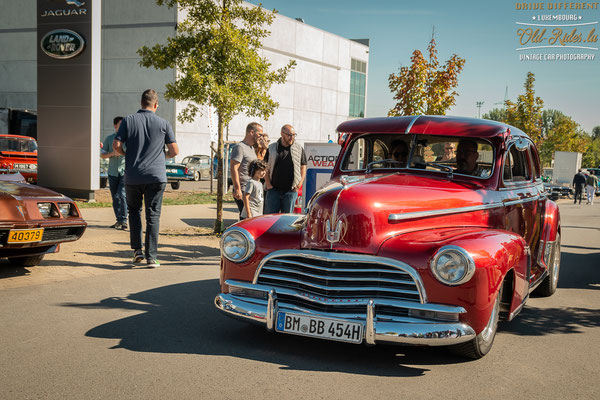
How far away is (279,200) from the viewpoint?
26.4 ft

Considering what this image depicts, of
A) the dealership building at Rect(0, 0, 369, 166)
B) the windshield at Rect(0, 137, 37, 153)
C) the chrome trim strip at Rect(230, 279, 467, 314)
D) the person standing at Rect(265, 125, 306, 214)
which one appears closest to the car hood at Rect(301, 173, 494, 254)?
the chrome trim strip at Rect(230, 279, 467, 314)

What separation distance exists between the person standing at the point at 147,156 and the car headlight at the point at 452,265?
168 inches

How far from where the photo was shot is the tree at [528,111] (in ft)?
113

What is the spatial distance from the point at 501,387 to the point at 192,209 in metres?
12.9

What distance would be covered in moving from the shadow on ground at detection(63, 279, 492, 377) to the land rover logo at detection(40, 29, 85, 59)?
1201cm

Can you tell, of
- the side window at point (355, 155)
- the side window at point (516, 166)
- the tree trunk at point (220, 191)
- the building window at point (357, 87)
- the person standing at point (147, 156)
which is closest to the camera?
the side window at point (516, 166)

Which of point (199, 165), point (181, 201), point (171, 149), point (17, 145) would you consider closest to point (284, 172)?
point (171, 149)

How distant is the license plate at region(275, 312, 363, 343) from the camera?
13.1 ft

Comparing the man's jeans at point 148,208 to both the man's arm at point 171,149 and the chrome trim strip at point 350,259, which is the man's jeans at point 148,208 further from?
the chrome trim strip at point 350,259

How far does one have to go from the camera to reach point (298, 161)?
316 inches

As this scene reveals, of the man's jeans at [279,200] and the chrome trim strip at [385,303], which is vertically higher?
the man's jeans at [279,200]

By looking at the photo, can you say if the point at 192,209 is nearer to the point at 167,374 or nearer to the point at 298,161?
the point at 298,161

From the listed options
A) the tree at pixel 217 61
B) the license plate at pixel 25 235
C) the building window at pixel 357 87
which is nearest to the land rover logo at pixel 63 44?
the tree at pixel 217 61

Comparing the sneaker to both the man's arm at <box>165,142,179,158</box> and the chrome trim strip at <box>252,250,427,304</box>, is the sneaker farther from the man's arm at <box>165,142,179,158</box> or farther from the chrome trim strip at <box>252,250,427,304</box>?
the chrome trim strip at <box>252,250,427,304</box>
